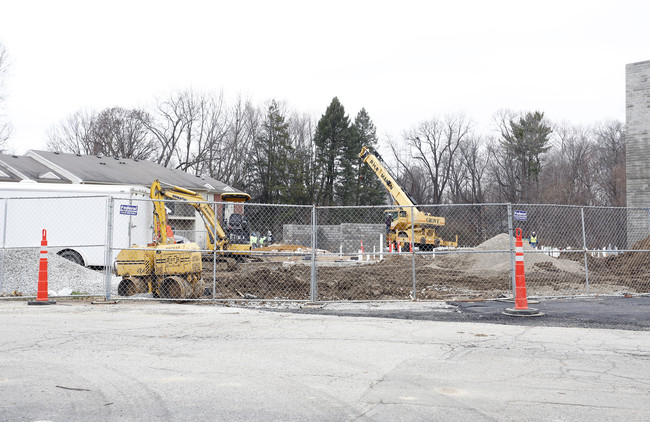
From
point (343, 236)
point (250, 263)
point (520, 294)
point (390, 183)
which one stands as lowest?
point (520, 294)

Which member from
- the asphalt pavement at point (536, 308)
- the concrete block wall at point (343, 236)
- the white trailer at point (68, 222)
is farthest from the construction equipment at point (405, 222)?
the asphalt pavement at point (536, 308)

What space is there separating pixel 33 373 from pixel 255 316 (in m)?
4.48

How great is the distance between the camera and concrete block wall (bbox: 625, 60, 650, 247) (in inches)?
979

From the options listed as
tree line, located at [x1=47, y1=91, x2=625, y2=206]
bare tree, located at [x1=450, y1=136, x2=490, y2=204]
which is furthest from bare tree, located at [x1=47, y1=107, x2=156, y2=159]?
bare tree, located at [x1=450, y1=136, x2=490, y2=204]

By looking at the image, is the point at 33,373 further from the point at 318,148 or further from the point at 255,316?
the point at 318,148

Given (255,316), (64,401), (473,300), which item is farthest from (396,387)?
(473,300)

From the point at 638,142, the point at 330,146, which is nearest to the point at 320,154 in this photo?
the point at 330,146

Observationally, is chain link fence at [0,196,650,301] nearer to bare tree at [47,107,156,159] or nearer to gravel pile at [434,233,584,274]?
gravel pile at [434,233,584,274]

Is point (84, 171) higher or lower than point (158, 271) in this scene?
higher

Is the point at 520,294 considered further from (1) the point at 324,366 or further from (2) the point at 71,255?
(2) the point at 71,255

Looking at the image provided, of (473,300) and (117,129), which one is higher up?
(117,129)

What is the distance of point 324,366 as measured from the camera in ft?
19.1

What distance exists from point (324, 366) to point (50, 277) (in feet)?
33.7

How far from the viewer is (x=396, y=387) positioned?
16.4 ft
